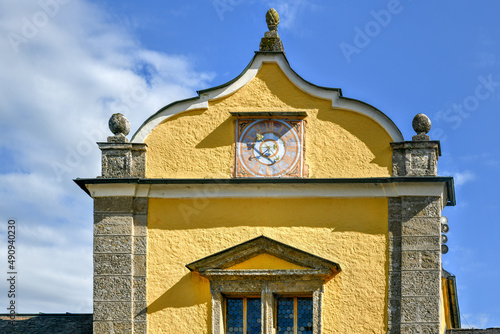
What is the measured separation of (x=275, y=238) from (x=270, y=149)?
1795 mm

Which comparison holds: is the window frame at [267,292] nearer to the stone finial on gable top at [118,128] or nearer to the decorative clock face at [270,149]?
the decorative clock face at [270,149]

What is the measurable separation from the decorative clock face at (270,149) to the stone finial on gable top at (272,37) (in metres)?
1.62

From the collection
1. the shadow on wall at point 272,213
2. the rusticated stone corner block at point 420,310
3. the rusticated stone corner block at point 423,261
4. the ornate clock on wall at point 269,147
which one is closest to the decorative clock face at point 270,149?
the ornate clock on wall at point 269,147

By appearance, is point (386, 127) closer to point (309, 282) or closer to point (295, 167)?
point (295, 167)

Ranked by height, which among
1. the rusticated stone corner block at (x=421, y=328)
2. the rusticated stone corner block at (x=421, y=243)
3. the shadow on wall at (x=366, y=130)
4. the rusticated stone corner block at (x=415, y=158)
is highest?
the shadow on wall at (x=366, y=130)

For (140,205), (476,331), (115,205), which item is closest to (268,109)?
(140,205)

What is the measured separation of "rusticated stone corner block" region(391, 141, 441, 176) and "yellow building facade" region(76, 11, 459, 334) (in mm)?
25

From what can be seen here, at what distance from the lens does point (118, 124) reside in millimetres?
18500

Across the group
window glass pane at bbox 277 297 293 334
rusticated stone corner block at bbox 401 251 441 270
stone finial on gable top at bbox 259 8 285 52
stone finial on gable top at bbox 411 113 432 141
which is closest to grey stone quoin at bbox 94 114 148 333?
window glass pane at bbox 277 297 293 334

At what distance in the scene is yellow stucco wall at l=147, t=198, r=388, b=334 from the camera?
17.5 meters

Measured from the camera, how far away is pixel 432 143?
1788 centimetres

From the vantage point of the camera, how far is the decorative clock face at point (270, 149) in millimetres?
18234

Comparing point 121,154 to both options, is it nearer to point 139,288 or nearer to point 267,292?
point 139,288

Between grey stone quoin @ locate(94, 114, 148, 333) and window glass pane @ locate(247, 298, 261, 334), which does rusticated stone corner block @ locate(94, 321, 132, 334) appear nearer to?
grey stone quoin @ locate(94, 114, 148, 333)
